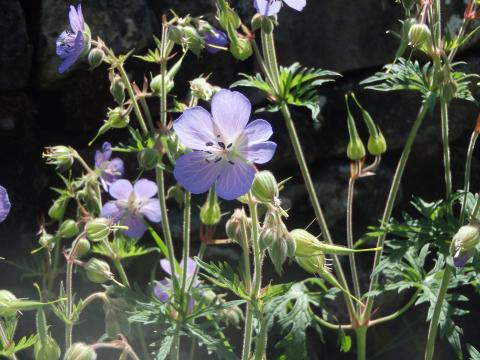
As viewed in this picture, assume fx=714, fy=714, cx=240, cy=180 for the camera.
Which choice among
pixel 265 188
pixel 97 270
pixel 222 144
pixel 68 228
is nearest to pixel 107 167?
pixel 68 228

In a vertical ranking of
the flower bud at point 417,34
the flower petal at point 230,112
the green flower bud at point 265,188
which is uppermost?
→ the flower bud at point 417,34

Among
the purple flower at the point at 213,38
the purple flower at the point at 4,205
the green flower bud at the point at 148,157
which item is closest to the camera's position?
the purple flower at the point at 4,205

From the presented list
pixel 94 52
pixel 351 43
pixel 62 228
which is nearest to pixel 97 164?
pixel 62 228

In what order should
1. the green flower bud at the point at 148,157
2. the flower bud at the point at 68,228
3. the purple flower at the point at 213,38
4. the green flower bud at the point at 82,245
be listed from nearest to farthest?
the green flower bud at the point at 148,157 → the green flower bud at the point at 82,245 → the purple flower at the point at 213,38 → the flower bud at the point at 68,228

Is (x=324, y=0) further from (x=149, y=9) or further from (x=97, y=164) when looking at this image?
(x=97, y=164)

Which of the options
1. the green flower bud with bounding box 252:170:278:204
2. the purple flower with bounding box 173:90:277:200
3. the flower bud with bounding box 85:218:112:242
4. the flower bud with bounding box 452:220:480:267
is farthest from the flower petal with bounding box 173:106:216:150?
the flower bud with bounding box 452:220:480:267

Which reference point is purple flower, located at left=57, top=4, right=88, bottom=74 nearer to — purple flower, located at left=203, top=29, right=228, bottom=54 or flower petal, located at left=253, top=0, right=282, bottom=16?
purple flower, located at left=203, top=29, right=228, bottom=54

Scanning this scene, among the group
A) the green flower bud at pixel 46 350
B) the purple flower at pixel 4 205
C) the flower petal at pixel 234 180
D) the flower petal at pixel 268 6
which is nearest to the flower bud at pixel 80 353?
the green flower bud at pixel 46 350

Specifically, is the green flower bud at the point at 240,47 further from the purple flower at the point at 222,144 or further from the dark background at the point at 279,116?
the dark background at the point at 279,116
